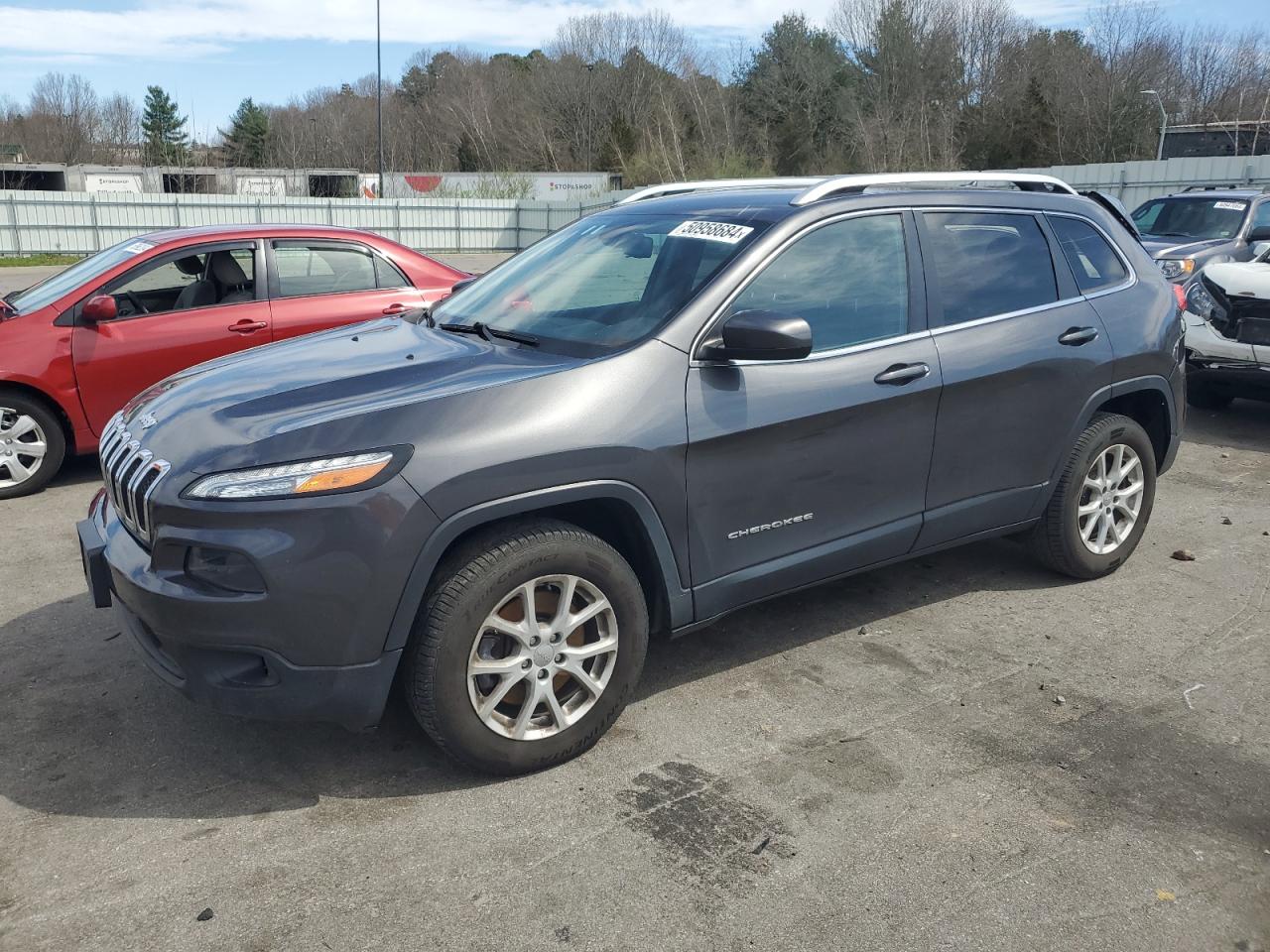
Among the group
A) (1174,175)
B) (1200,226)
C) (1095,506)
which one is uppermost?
(1174,175)

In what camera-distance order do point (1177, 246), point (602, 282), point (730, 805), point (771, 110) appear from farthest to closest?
point (771, 110) < point (1177, 246) < point (602, 282) < point (730, 805)

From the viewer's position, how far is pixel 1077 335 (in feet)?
15.4

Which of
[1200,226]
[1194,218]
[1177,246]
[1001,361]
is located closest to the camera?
[1001,361]

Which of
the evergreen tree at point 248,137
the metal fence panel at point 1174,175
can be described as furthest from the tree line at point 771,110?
the metal fence panel at point 1174,175

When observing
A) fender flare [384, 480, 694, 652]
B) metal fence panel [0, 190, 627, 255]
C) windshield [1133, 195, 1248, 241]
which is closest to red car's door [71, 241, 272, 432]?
fender flare [384, 480, 694, 652]

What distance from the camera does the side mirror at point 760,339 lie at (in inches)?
137

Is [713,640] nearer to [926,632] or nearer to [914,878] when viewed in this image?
[926,632]

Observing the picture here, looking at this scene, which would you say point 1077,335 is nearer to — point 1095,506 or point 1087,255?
point 1087,255

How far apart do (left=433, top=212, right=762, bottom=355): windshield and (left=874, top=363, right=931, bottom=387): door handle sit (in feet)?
2.32

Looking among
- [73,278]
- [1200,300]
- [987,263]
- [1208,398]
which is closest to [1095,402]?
[987,263]

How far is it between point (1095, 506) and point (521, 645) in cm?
304

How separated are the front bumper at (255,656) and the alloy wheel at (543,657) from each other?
0.31 metres

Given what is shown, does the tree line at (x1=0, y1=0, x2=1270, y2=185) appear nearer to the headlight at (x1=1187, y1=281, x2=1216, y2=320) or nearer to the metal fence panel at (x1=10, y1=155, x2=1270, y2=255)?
the metal fence panel at (x1=10, y1=155, x2=1270, y2=255)

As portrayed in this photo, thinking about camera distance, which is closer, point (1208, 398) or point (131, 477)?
point (131, 477)
